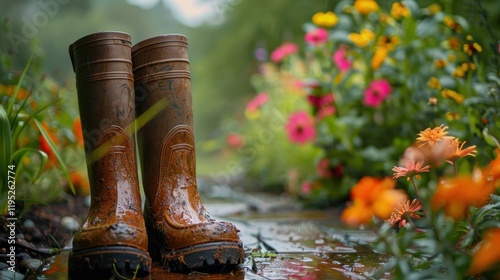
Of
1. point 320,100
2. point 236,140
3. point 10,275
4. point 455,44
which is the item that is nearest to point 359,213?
point 10,275

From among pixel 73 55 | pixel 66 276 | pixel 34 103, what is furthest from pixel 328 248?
pixel 34 103

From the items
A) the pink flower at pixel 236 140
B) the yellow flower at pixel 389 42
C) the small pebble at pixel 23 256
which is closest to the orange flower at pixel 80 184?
the small pebble at pixel 23 256

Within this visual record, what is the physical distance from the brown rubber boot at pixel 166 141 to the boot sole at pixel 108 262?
0.49ft

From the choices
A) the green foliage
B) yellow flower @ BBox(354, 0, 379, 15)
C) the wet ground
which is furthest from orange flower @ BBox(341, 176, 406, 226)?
yellow flower @ BBox(354, 0, 379, 15)

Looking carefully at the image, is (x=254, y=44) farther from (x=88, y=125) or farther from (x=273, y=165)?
(x=88, y=125)

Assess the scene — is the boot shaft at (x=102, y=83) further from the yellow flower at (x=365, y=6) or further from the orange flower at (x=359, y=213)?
the yellow flower at (x=365, y=6)

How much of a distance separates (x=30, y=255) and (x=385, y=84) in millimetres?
1790

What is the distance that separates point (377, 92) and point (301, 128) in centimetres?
78

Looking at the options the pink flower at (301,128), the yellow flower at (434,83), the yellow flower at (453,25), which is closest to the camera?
the yellow flower at (453,25)

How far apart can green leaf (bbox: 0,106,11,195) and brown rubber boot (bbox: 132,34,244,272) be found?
34cm

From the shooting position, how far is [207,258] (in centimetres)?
124

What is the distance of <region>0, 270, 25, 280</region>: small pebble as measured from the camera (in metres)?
1.18

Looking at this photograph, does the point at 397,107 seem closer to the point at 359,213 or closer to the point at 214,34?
the point at 359,213

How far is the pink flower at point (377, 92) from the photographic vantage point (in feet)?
8.48
